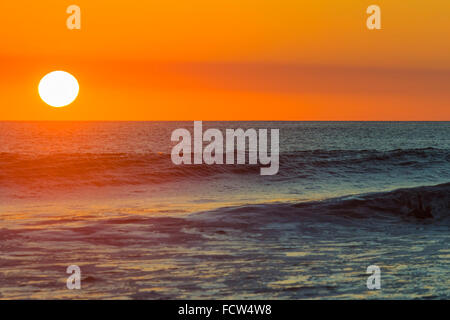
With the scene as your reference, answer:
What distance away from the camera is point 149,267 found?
10477 mm

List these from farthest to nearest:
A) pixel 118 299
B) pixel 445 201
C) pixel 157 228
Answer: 1. pixel 445 201
2. pixel 157 228
3. pixel 118 299

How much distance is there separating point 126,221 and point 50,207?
15.0 ft

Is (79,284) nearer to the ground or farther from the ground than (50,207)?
nearer to the ground

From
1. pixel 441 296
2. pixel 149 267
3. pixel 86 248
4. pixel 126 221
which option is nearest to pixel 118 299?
pixel 149 267

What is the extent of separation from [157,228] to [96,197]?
29.2 feet
